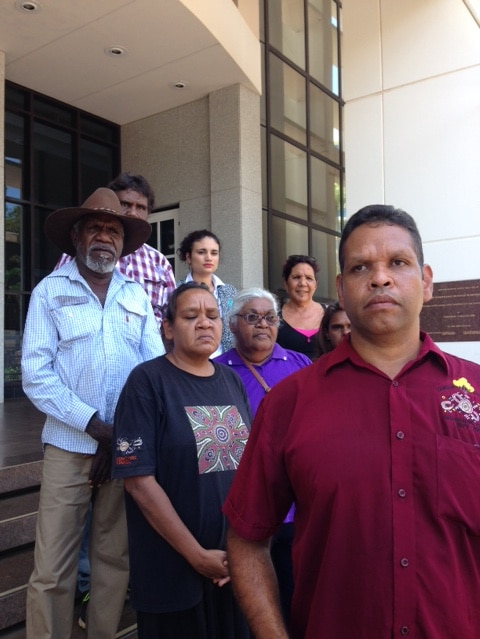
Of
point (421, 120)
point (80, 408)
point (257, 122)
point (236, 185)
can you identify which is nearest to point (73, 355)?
point (80, 408)

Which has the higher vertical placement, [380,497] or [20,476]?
[380,497]

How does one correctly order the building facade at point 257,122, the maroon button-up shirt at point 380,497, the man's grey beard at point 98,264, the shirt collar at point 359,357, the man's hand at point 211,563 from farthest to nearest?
the building facade at point 257,122
the man's grey beard at point 98,264
the man's hand at point 211,563
the shirt collar at point 359,357
the maroon button-up shirt at point 380,497

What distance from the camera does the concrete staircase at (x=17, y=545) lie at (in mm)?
3174

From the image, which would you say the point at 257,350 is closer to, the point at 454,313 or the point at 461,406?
the point at 461,406

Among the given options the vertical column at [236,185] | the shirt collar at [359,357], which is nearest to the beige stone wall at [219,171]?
the vertical column at [236,185]

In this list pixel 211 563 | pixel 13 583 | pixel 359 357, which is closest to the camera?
pixel 359 357

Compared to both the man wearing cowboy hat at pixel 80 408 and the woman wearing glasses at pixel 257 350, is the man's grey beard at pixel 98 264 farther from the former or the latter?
the woman wearing glasses at pixel 257 350

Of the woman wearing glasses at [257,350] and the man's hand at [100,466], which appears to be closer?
the man's hand at [100,466]

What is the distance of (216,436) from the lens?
2.34 metres

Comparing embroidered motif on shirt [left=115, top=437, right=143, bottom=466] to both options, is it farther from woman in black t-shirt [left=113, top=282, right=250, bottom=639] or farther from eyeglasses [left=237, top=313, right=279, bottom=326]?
eyeglasses [left=237, top=313, right=279, bottom=326]

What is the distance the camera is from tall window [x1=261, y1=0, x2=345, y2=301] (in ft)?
31.6

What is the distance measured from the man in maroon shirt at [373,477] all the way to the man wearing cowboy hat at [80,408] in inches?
55.7

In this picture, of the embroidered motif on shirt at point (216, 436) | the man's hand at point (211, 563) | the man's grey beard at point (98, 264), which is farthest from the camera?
the man's grey beard at point (98, 264)

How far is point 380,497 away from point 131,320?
6.47 ft
